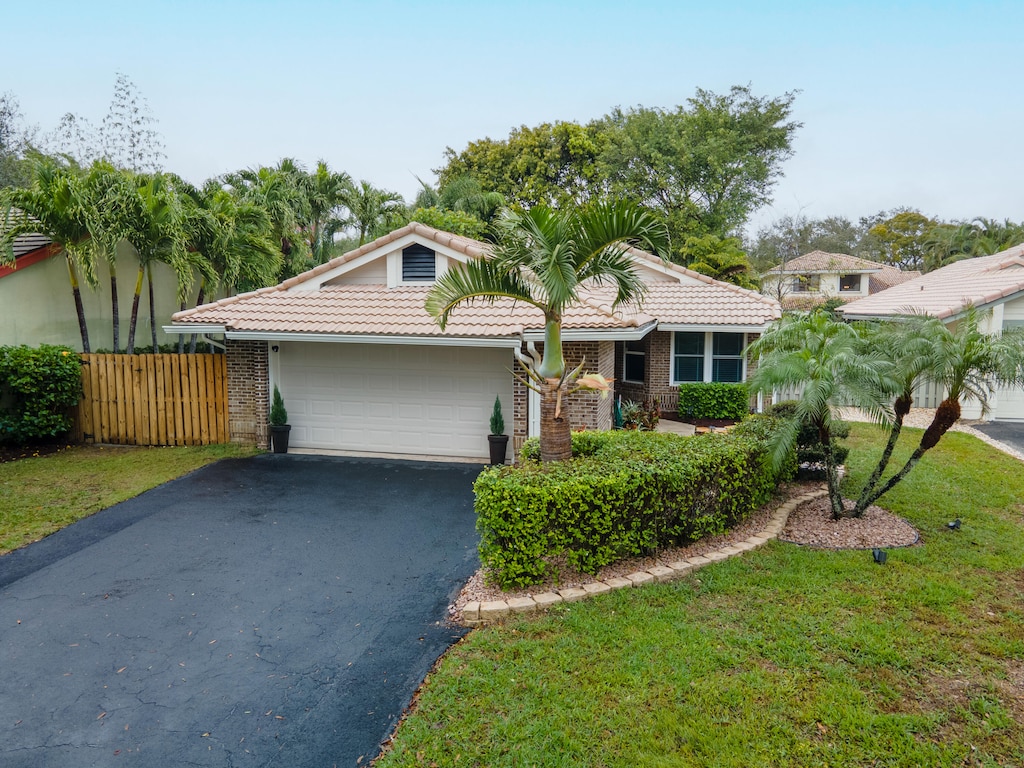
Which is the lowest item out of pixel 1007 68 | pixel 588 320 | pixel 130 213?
pixel 588 320

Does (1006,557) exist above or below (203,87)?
below

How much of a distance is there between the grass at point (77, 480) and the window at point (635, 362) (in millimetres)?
9443

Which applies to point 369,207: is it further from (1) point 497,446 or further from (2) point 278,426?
(1) point 497,446

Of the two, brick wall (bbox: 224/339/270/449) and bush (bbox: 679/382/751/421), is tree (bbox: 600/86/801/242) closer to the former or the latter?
bush (bbox: 679/382/751/421)

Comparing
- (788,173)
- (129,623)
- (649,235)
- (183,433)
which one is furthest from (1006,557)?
(788,173)

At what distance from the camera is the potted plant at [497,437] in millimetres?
11156

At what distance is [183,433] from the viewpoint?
12477mm

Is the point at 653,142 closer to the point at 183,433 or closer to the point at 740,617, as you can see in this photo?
the point at 183,433

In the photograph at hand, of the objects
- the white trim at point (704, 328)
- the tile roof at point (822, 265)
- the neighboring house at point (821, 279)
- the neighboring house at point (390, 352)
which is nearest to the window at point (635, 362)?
the white trim at point (704, 328)

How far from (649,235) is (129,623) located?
239 inches

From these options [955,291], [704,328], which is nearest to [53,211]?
[704,328]

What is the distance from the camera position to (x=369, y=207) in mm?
22312

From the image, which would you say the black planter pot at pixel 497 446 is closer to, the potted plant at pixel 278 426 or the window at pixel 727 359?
the potted plant at pixel 278 426

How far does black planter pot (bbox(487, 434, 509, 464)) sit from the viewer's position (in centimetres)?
1115
